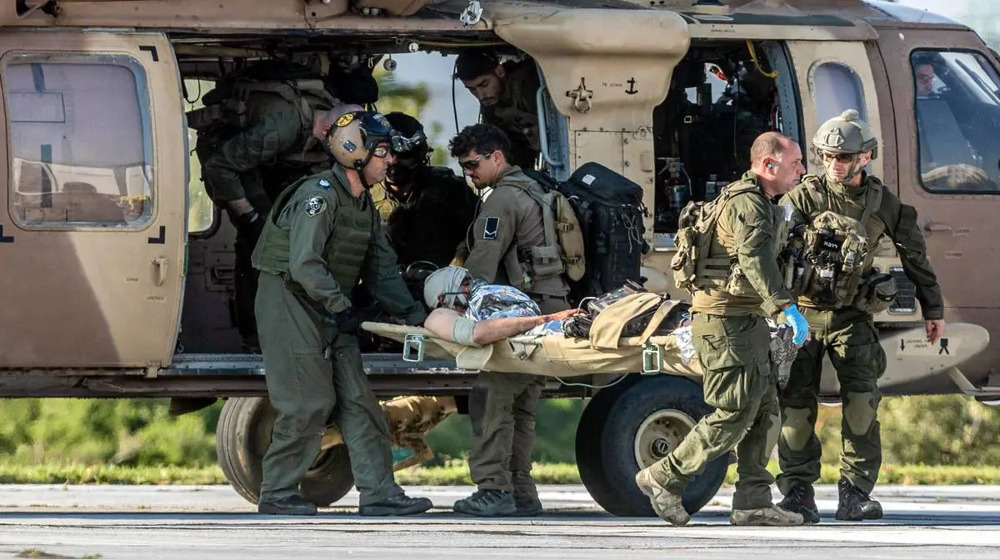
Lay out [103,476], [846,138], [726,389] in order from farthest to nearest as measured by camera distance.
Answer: [103,476], [846,138], [726,389]

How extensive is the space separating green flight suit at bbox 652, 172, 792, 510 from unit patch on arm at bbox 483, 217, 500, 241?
4.33 ft

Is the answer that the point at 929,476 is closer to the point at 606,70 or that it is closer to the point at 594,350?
the point at 606,70

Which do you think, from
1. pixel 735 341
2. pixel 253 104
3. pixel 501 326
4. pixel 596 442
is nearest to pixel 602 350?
pixel 501 326

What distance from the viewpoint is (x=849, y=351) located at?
30.2 feet

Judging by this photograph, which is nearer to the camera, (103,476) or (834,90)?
(834,90)

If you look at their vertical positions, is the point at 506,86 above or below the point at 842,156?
above

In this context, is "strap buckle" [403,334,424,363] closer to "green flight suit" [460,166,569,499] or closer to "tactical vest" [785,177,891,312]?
"green flight suit" [460,166,569,499]

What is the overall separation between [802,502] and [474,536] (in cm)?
222

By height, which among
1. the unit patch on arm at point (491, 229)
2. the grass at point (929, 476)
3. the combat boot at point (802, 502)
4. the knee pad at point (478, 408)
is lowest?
the grass at point (929, 476)

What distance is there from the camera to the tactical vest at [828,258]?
8.90 m

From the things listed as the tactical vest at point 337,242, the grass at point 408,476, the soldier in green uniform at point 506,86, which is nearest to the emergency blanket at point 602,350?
the tactical vest at point 337,242

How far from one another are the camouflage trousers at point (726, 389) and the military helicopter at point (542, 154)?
1.23m

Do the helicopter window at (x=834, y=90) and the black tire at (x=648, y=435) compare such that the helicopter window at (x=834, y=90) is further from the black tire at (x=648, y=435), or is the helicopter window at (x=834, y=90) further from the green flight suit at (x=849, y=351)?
the black tire at (x=648, y=435)

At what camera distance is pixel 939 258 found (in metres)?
10.4
